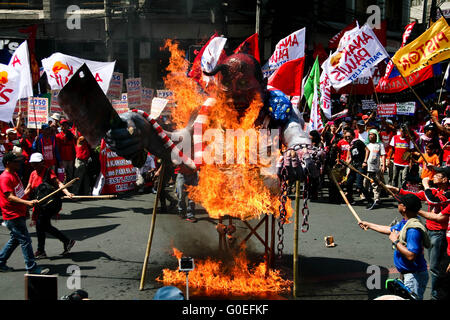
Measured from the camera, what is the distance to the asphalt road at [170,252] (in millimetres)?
5918

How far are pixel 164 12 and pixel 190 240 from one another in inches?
621

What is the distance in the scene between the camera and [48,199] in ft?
24.0

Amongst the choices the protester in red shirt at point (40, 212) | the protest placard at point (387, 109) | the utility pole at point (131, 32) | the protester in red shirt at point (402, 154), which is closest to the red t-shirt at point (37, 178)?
the protester in red shirt at point (40, 212)

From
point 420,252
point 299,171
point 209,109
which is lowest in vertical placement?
point 420,252

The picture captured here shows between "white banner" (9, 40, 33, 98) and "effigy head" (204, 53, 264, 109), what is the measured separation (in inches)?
221

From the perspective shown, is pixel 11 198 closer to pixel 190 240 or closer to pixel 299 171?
pixel 190 240

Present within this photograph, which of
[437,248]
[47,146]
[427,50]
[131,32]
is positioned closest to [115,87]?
[47,146]

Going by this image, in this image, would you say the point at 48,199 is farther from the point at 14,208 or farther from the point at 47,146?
the point at 47,146

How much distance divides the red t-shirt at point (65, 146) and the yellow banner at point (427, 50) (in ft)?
28.0

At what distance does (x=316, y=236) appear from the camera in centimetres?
849

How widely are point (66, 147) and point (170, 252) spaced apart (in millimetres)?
5908

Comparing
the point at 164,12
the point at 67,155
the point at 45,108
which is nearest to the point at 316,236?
the point at 67,155

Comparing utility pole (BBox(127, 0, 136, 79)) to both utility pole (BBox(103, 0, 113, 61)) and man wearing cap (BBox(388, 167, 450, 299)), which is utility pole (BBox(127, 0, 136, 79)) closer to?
utility pole (BBox(103, 0, 113, 61))

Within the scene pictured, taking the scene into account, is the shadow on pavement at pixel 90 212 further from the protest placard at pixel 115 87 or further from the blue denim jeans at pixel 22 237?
the blue denim jeans at pixel 22 237
